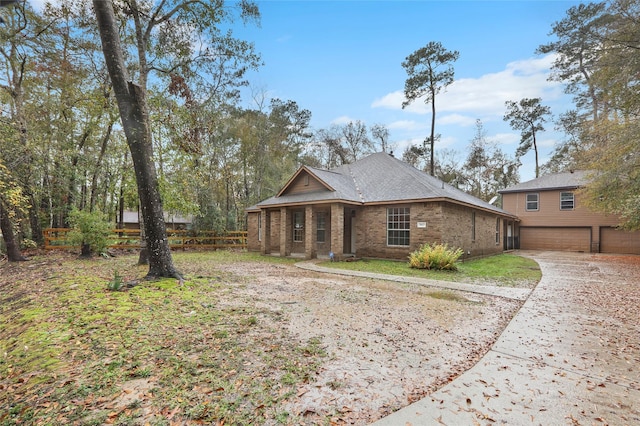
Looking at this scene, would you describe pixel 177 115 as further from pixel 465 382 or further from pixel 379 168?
pixel 379 168

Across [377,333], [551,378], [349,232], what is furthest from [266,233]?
[551,378]

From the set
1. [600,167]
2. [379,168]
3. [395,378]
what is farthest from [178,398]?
[600,167]

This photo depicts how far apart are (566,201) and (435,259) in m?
17.4

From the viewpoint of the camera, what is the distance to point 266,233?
1714cm

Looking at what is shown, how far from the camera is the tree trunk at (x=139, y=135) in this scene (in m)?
6.71

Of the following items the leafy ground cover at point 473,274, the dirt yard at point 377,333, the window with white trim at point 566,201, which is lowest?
the leafy ground cover at point 473,274

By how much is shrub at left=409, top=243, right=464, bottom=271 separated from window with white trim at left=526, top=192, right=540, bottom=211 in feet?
52.9

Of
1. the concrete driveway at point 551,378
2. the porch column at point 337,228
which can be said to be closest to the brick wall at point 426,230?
the porch column at point 337,228

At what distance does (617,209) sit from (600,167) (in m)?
2.43

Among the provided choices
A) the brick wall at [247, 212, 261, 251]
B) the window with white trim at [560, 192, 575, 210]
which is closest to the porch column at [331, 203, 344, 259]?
the brick wall at [247, 212, 261, 251]

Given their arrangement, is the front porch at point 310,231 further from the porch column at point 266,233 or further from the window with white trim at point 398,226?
the window with white trim at point 398,226

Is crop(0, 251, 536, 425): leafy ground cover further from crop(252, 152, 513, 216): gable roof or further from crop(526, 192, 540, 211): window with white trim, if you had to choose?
crop(526, 192, 540, 211): window with white trim

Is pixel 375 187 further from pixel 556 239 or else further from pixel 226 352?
pixel 556 239

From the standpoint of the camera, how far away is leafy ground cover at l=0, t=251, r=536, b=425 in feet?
8.61
